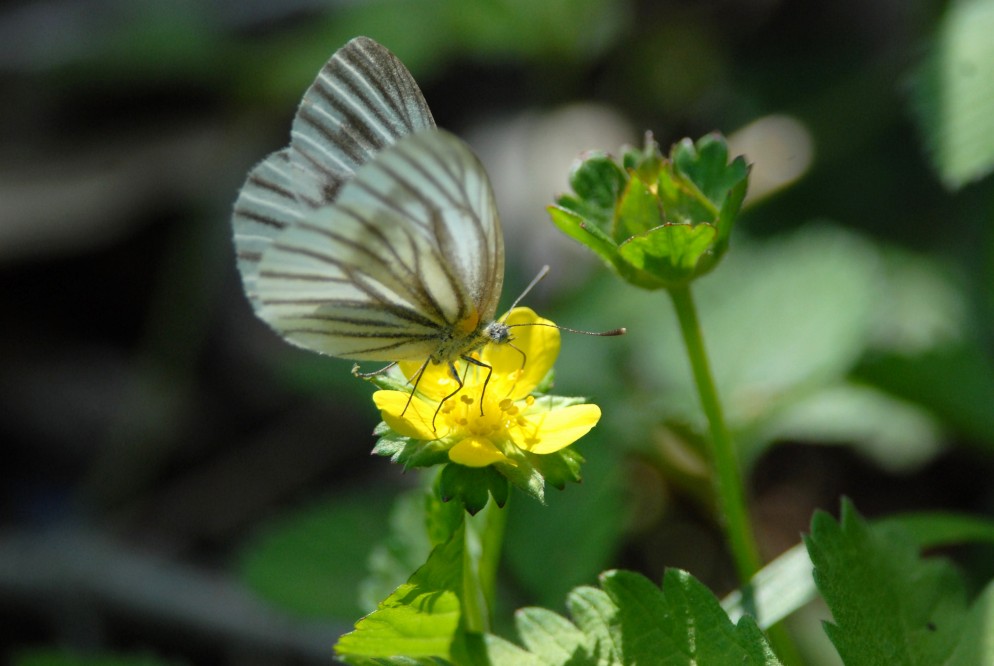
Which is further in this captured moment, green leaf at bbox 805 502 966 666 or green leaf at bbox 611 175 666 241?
green leaf at bbox 611 175 666 241

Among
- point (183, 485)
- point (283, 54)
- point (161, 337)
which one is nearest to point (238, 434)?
point (183, 485)

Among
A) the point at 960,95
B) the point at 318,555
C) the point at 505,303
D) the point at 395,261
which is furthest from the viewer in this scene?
the point at 505,303

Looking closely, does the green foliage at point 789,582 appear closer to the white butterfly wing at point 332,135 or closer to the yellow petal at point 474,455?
the yellow petal at point 474,455

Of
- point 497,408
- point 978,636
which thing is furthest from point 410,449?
point 978,636

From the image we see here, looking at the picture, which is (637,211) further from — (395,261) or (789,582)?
(789,582)

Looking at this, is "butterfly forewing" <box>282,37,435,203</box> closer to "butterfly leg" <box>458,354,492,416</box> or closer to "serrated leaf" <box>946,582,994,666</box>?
"butterfly leg" <box>458,354,492,416</box>

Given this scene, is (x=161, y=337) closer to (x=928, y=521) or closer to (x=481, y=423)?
(x=481, y=423)

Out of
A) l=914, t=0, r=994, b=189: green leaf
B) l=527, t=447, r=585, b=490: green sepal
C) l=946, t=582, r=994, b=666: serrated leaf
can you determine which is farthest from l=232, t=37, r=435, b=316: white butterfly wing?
l=914, t=0, r=994, b=189: green leaf
